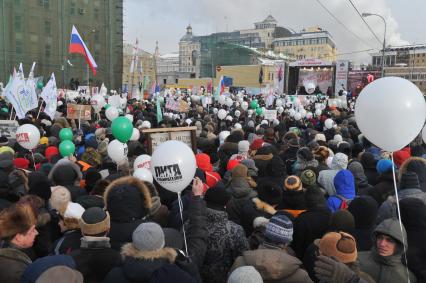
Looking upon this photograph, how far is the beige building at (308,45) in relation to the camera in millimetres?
112125

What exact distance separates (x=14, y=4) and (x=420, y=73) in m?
53.4

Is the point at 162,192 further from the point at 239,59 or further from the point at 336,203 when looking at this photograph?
the point at 239,59

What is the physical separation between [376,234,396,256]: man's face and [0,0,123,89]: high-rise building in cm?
3332

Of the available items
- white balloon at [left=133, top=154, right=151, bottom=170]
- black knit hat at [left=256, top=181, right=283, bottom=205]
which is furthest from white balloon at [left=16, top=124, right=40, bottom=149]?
black knit hat at [left=256, top=181, right=283, bottom=205]

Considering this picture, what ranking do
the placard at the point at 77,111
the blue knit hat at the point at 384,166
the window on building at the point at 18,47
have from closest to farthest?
the blue knit hat at the point at 384,166, the placard at the point at 77,111, the window on building at the point at 18,47

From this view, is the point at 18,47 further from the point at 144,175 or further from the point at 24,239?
the point at 24,239

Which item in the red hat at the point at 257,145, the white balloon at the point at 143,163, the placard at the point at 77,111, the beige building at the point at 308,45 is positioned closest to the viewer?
the white balloon at the point at 143,163

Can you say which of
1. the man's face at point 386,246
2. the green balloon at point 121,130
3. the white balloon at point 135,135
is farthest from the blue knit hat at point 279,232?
the white balloon at point 135,135

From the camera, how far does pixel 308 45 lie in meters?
115

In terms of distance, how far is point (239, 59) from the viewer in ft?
245

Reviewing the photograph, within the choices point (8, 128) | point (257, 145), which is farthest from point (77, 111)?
point (257, 145)

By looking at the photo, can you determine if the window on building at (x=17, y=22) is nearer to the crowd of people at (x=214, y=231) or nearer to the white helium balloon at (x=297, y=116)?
the white helium balloon at (x=297, y=116)

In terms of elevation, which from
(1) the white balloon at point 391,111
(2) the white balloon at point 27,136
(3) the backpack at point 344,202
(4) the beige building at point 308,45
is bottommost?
(3) the backpack at point 344,202

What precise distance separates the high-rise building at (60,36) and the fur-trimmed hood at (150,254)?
3302 cm
